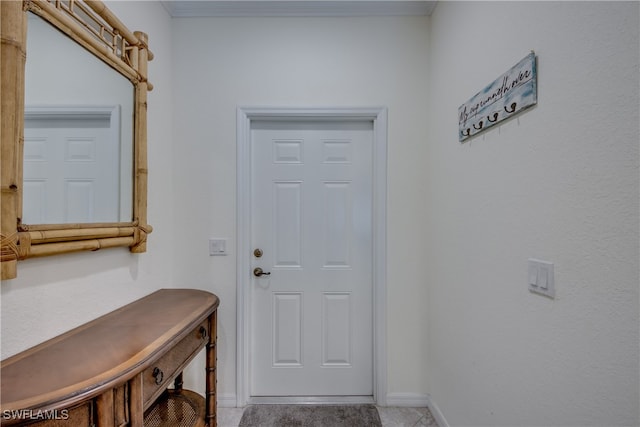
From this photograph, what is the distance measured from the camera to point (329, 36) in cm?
203

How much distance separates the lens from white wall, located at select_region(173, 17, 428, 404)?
203 centimetres

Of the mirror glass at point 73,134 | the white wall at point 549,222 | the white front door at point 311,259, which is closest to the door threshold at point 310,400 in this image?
the white front door at point 311,259

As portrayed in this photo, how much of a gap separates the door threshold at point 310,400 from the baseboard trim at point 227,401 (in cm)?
10

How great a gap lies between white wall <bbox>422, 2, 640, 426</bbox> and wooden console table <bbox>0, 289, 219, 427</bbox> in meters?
1.28

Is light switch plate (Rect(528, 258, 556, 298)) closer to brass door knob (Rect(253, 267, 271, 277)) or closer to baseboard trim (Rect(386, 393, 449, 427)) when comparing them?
baseboard trim (Rect(386, 393, 449, 427))

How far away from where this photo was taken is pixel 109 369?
843mm

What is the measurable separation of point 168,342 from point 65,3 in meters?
1.36

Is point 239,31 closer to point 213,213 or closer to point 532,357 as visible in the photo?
point 213,213

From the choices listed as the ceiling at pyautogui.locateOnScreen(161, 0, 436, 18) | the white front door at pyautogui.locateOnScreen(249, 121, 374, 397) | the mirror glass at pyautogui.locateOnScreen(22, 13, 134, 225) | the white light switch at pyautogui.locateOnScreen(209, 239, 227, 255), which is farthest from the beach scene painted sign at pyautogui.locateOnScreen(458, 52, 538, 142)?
the mirror glass at pyautogui.locateOnScreen(22, 13, 134, 225)

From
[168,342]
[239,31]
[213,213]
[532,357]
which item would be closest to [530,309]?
[532,357]

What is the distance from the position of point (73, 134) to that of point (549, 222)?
1763 millimetres

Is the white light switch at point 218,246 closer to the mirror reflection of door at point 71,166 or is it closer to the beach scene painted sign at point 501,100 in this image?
the mirror reflection of door at point 71,166

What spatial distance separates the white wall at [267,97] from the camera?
203 centimetres

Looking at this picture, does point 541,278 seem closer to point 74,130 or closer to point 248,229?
point 248,229
